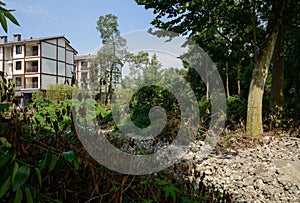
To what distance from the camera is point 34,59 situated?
23531 mm

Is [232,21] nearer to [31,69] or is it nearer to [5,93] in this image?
[5,93]

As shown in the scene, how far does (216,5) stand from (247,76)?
3.61 m

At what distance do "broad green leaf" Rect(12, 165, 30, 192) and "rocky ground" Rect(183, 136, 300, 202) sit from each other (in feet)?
4.75

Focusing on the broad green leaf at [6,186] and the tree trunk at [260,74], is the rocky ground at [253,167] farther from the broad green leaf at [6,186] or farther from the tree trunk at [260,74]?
the broad green leaf at [6,186]

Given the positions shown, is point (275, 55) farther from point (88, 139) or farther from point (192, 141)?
point (88, 139)

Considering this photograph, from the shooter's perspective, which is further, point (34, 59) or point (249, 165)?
point (34, 59)

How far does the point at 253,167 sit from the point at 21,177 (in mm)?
3264

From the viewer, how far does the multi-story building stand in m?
22.0

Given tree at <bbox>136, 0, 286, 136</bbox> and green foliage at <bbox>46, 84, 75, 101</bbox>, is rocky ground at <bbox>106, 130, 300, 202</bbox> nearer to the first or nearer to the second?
tree at <bbox>136, 0, 286, 136</bbox>

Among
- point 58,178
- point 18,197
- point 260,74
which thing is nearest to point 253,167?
point 260,74

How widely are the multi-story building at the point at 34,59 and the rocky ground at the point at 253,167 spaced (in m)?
19.0

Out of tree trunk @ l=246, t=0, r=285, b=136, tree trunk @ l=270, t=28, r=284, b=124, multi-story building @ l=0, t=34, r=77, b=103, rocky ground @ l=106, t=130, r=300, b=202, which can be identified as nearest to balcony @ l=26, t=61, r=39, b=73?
multi-story building @ l=0, t=34, r=77, b=103

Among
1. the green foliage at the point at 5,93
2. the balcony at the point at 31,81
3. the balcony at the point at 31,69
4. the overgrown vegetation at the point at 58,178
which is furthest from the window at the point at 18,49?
the overgrown vegetation at the point at 58,178

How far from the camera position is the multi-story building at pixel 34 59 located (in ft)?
72.0
